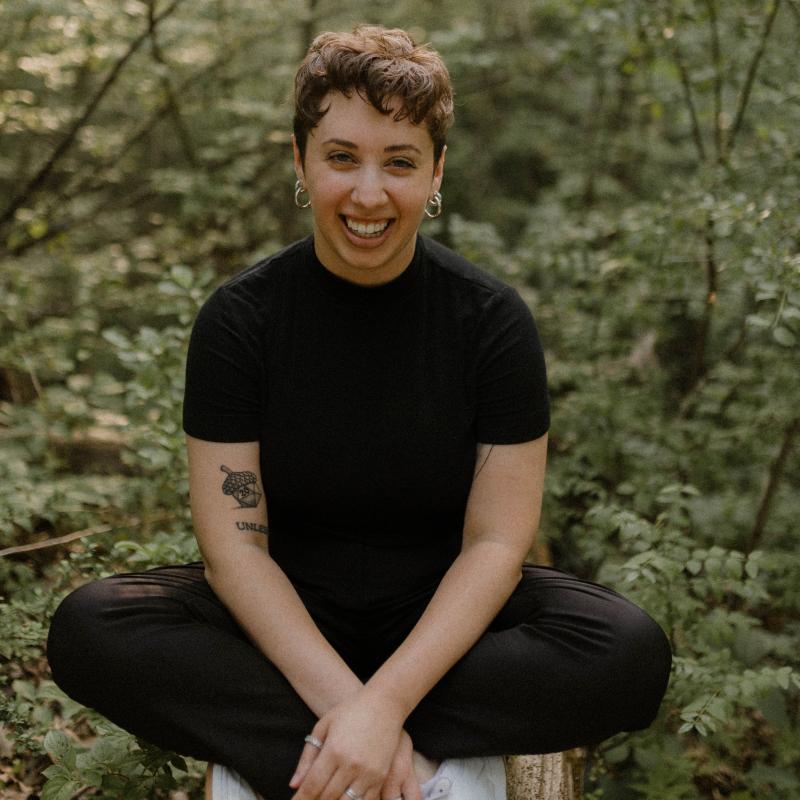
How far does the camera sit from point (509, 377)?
7.06ft

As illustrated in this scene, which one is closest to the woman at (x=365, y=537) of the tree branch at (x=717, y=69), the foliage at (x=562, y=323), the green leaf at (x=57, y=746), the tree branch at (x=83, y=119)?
the green leaf at (x=57, y=746)

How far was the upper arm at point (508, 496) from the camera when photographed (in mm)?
2133

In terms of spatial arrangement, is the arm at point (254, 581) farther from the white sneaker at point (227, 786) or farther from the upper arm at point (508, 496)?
the upper arm at point (508, 496)

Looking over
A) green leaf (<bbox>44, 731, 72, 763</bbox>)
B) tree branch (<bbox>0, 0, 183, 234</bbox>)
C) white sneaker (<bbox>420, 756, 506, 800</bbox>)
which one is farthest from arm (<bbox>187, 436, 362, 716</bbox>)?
tree branch (<bbox>0, 0, 183, 234</bbox>)

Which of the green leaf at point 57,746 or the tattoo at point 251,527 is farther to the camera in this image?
the tattoo at point 251,527

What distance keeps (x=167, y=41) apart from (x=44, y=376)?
5.71 feet

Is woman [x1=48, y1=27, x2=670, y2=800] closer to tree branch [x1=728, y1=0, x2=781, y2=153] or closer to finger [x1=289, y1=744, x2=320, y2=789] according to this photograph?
finger [x1=289, y1=744, x2=320, y2=789]

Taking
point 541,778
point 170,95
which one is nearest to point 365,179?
point 541,778

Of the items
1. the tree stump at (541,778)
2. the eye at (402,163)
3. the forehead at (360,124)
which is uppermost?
the forehead at (360,124)

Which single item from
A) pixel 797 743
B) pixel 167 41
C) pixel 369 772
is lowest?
pixel 797 743

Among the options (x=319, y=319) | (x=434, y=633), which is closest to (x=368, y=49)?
(x=319, y=319)

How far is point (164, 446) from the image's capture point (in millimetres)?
2762

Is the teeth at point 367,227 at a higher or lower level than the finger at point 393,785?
higher

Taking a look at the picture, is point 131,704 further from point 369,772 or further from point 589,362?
point 589,362
